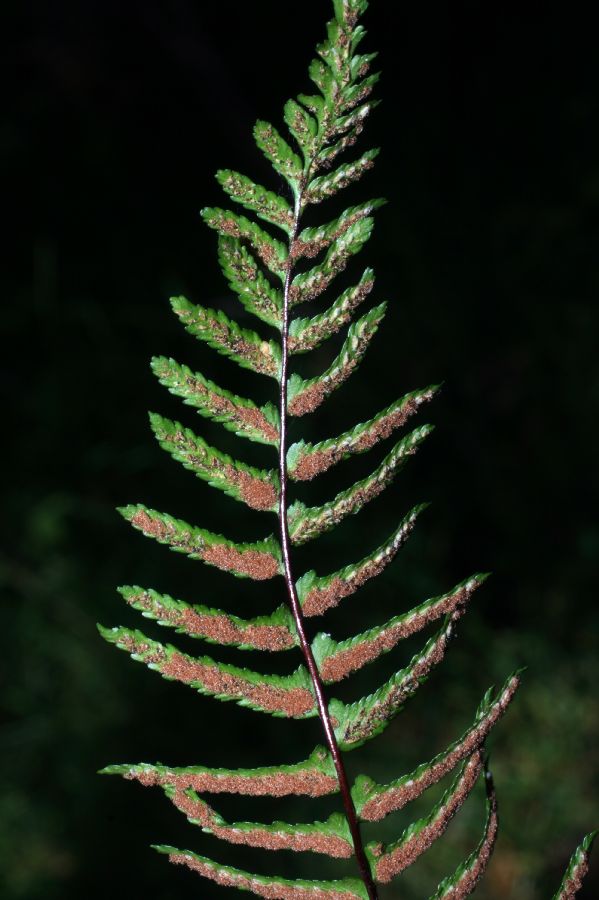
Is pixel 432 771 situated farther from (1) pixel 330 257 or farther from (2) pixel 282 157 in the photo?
(2) pixel 282 157

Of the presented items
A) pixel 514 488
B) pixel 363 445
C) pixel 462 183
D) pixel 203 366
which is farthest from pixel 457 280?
pixel 363 445

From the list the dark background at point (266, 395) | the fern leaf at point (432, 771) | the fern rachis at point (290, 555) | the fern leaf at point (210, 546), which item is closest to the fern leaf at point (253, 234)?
the fern rachis at point (290, 555)

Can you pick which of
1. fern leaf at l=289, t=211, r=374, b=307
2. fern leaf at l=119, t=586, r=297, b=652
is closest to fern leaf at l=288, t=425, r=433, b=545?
fern leaf at l=119, t=586, r=297, b=652

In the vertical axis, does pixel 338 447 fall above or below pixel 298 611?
above

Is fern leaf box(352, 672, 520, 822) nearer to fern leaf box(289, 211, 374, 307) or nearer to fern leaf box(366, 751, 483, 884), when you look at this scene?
fern leaf box(366, 751, 483, 884)

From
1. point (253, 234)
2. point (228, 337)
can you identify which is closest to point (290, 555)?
point (228, 337)

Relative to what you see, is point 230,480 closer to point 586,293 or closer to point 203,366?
point 203,366
